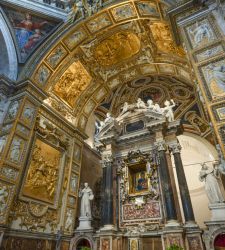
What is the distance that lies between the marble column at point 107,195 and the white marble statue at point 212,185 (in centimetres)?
352

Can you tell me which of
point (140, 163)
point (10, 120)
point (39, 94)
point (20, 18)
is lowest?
point (140, 163)

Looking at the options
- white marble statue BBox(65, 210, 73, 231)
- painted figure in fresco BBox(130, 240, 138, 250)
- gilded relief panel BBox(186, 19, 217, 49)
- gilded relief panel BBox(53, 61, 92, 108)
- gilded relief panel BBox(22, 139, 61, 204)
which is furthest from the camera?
gilded relief panel BBox(53, 61, 92, 108)

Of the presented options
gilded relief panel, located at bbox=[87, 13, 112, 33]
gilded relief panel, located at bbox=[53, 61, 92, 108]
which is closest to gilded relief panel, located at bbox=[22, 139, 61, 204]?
gilded relief panel, located at bbox=[53, 61, 92, 108]

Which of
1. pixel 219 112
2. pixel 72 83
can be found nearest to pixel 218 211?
pixel 219 112

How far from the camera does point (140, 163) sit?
9055 millimetres

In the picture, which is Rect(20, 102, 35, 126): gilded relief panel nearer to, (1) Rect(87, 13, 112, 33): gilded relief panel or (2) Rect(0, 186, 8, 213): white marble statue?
(2) Rect(0, 186, 8, 213): white marble statue

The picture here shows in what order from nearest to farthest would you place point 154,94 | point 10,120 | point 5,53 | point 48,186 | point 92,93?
point 10,120 → point 48,186 → point 5,53 → point 92,93 → point 154,94

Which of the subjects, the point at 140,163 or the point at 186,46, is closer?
the point at 186,46

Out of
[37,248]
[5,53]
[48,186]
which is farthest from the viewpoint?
[5,53]

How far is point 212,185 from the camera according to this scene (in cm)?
726

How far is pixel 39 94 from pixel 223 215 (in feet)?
26.2

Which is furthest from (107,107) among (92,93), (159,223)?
(159,223)

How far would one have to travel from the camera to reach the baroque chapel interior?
21.4ft

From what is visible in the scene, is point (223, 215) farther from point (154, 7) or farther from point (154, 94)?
point (154, 94)
